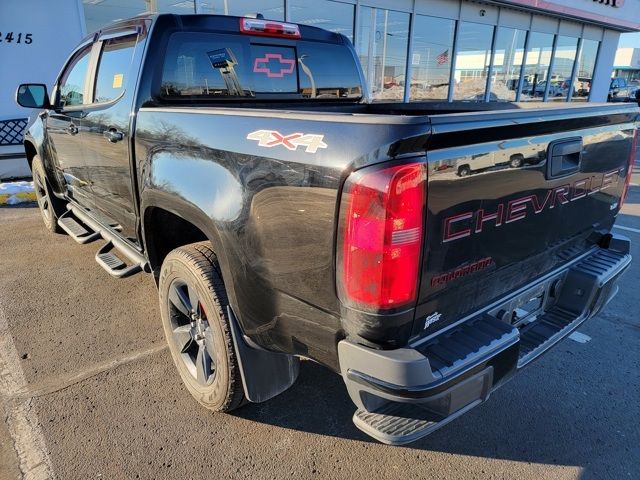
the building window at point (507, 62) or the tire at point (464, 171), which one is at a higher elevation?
the building window at point (507, 62)

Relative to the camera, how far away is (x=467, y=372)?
5.60ft

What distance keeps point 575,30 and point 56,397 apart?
67.1 ft

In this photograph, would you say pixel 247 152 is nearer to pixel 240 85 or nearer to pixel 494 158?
pixel 494 158

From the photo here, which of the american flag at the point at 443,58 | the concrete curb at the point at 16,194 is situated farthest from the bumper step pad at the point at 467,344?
the american flag at the point at 443,58

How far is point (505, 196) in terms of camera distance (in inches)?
72.1

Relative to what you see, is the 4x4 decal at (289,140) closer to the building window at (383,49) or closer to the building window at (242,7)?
the building window at (242,7)

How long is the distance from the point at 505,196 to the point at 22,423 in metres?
2.67

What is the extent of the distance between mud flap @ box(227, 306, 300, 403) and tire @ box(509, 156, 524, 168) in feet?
4.26

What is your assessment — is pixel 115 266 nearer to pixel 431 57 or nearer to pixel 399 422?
pixel 399 422

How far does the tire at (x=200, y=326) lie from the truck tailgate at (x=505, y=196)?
991 millimetres

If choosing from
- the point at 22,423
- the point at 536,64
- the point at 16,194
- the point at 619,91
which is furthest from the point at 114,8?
the point at 619,91

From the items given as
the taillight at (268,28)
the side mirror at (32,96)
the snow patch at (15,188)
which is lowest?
the snow patch at (15,188)

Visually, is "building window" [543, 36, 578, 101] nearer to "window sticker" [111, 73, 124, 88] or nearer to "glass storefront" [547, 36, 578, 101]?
"glass storefront" [547, 36, 578, 101]

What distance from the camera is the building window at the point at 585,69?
18.8m
